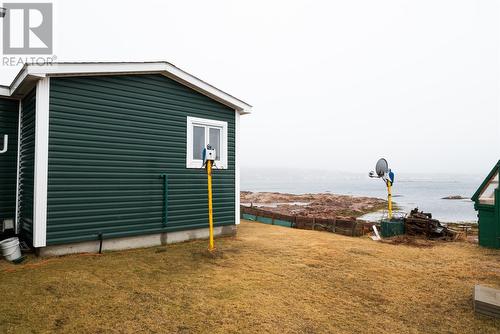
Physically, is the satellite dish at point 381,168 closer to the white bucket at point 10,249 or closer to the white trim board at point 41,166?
the white trim board at point 41,166

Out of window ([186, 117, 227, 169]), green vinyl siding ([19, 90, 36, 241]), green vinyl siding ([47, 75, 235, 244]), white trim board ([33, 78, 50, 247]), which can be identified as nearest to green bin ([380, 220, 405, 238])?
green vinyl siding ([47, 75, 235, 244])

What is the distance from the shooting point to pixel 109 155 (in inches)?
303

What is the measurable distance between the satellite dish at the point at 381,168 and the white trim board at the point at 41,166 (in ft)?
38.2

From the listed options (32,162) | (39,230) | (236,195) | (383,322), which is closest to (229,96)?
(236,195)

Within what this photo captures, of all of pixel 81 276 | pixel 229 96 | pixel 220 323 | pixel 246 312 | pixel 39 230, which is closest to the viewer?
pixel 220 323

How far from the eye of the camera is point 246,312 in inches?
179

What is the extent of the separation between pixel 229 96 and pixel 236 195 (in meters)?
3.32

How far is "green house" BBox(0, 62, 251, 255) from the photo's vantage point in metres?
6.84

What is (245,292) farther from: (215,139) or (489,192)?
(489,192)

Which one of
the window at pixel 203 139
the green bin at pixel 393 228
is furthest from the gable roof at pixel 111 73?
the green bin at pixel 393 228

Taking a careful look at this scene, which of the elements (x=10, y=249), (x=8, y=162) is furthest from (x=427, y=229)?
(x=8, y=162)

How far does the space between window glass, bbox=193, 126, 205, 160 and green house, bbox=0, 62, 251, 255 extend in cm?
3

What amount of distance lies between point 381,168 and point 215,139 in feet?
24.3

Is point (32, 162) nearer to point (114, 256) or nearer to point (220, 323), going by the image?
point (114, 256)
